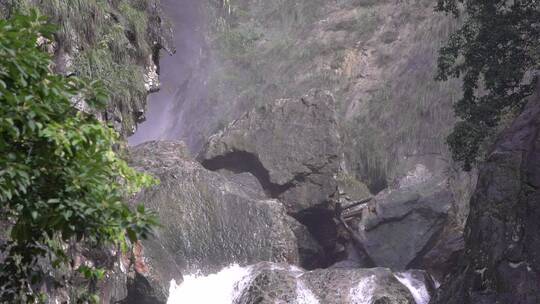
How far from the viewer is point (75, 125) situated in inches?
177

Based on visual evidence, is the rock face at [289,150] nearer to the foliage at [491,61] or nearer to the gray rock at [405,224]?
the gray rock at [405,224]

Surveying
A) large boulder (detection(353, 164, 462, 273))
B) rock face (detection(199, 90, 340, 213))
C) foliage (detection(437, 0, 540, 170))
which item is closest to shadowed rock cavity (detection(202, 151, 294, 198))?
rock face (detection(199, 90, 340, 213))

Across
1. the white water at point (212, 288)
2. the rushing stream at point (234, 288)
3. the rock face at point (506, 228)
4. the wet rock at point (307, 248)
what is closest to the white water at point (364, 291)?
the rushing stream at point (234, 288)

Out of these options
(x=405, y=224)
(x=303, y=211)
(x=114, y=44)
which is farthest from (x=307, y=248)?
(x=114, y=44)

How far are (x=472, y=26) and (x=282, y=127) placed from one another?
8.29m

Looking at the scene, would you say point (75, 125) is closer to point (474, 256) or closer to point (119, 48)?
point (474, 256)

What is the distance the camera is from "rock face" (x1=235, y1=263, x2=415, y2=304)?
14.9 meters

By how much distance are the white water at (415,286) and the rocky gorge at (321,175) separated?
0.12ft

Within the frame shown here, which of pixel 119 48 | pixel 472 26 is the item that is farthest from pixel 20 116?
pixel 472 26

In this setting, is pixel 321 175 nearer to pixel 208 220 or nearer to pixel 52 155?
pixel 208 220

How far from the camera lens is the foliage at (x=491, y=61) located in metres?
15.3

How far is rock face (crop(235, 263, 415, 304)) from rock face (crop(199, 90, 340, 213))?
19.0 ft

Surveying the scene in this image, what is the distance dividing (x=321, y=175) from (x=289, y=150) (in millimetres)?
1244

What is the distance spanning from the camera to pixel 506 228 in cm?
1198
